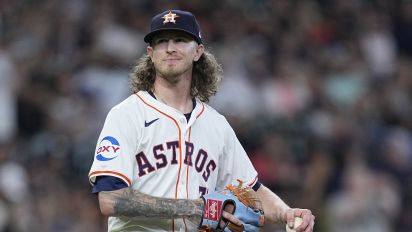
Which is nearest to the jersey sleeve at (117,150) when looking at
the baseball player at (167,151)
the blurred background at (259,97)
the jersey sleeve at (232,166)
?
the baseball player at (167,151)

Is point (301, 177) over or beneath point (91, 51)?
beneath

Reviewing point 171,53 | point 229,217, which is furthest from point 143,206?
point 171,53

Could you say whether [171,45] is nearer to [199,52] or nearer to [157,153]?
[199,52]

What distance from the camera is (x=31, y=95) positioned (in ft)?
38.0

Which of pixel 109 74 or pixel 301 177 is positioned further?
pixel 109 74

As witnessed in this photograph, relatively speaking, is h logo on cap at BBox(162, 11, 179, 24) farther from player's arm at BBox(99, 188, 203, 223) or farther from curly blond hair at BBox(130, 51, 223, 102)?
player's arm at BBox(99, 188, 203, 223)

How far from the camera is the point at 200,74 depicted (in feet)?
18.6

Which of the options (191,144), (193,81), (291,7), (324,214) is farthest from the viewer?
(291,7)

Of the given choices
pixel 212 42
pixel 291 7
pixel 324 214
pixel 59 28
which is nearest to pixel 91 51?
pixel 59 28

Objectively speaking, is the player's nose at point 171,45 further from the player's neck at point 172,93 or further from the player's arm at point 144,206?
the player's arm at point 144,206

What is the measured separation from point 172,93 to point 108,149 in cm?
58

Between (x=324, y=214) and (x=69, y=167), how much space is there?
8.98ft

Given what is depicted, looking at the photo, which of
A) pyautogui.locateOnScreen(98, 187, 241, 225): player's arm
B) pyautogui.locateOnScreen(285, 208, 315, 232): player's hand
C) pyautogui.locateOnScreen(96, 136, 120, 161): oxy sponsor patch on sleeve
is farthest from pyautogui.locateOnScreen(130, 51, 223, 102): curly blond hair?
pyautogui.locateOnScreen(285, 208, 315, 232): player's hand

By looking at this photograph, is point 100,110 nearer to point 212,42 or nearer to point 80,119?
point 80,119
